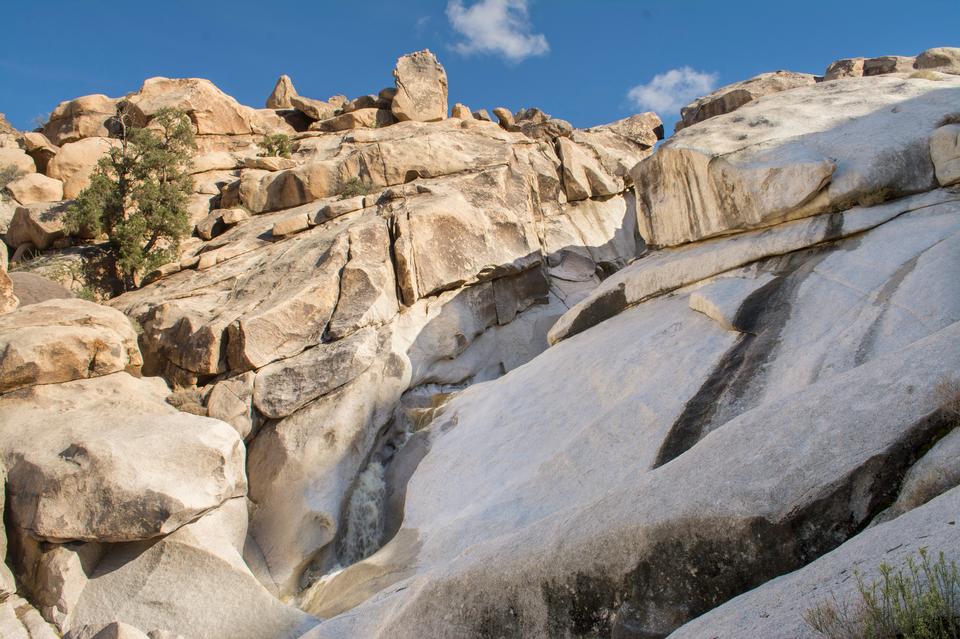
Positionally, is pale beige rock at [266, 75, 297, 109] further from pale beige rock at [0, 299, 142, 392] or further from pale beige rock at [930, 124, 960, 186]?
pale beige rock at [930, 124, 960, 186]

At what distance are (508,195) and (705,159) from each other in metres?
8.58

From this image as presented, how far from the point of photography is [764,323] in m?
12.2

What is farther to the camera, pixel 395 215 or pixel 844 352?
pixel 395 215

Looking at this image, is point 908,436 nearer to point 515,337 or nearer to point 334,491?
point 334,491

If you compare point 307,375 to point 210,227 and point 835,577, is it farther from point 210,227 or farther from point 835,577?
point 835,577

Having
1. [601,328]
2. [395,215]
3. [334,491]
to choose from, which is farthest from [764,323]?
[395,215]

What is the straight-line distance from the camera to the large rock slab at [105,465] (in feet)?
40.8

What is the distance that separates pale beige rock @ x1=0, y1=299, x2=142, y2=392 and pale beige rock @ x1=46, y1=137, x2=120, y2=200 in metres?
13.7

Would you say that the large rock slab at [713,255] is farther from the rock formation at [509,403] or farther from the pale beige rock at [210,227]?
the pale beige rock at [210,227]

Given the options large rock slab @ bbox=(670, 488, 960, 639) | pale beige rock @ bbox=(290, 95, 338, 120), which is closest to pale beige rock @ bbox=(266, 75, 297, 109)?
pale beige rock @ bbox=(290, 95, 338, 120)

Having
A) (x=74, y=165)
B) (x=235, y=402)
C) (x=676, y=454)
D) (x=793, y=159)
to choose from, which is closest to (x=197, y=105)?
(x=74, y=165)

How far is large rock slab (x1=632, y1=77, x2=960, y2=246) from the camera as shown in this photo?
1359 cm

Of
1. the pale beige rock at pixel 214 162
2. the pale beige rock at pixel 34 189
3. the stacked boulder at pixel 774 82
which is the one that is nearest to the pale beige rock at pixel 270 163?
the pale beige rock at pixel 214 162

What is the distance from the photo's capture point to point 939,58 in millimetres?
23609
